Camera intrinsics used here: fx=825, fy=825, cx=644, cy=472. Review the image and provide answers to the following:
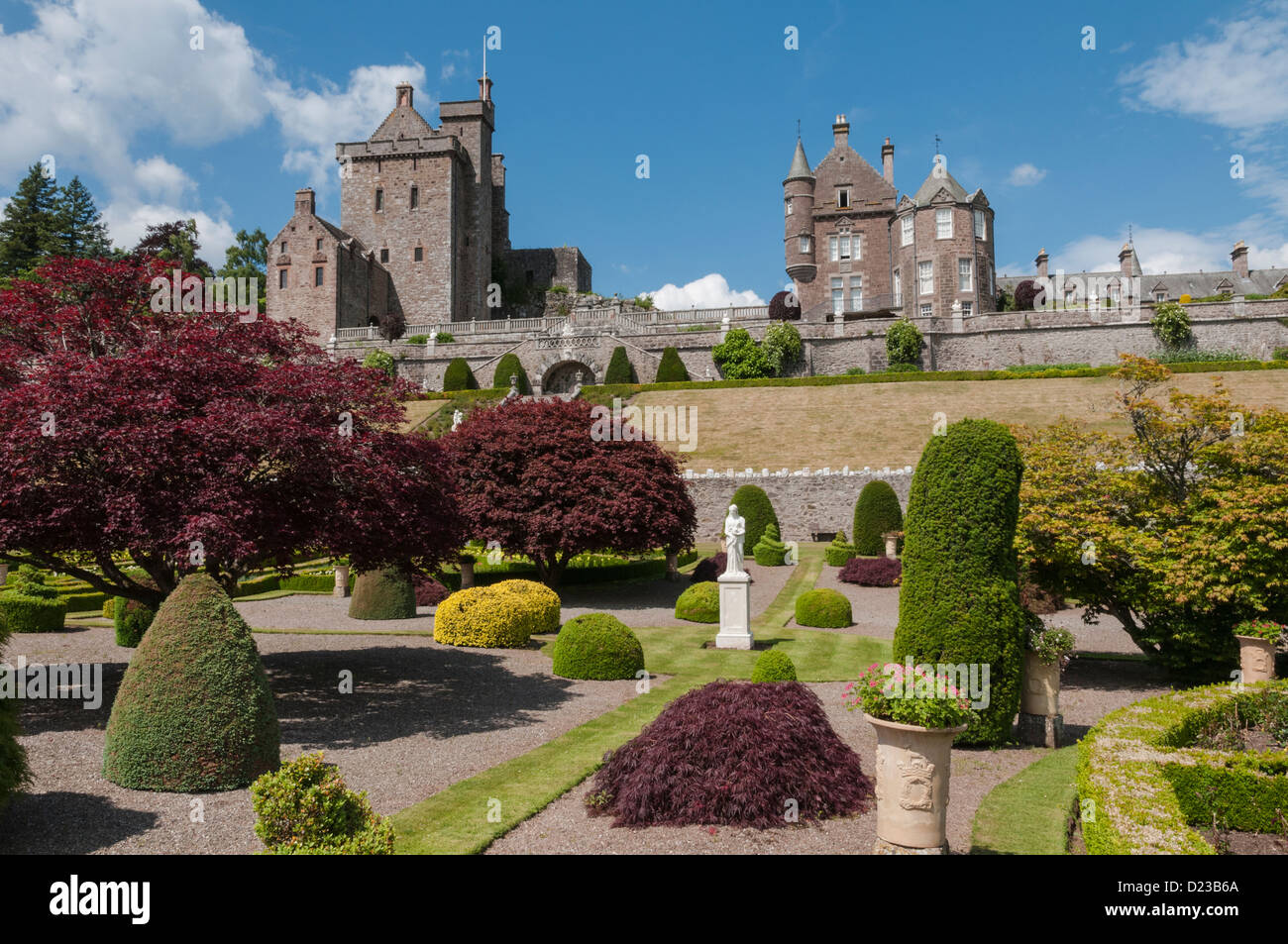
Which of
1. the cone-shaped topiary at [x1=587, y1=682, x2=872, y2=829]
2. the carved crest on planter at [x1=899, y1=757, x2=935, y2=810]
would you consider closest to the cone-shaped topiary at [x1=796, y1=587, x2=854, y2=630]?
the cone-shaped topiary at [x1=587, y1=682, x2=872, y2=829]

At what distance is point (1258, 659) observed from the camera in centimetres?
1291

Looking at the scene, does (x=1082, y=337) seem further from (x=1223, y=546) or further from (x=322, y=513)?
(x=322, y=513)

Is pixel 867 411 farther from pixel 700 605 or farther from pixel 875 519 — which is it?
pixel 700 605

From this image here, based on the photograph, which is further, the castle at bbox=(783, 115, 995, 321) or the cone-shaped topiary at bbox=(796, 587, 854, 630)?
the castle at bbox=(783, 115, 995, 321)

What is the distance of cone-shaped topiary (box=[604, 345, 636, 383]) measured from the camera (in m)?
47.6

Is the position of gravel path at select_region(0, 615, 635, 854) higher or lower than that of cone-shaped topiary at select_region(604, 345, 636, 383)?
lower

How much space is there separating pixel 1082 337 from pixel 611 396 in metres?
26.9

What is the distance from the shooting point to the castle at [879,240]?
49906 mm

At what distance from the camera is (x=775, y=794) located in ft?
25.0

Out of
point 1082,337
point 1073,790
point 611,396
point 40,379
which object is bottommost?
point 1073,790

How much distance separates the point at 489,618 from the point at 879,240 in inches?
1789

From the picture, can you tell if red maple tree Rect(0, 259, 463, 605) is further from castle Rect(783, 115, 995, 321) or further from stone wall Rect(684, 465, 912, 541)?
castle Rect(783, 115, 995, 321)

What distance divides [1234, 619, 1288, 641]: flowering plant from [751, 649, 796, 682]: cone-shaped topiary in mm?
7505
